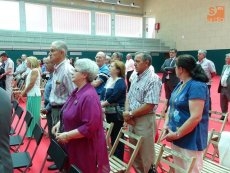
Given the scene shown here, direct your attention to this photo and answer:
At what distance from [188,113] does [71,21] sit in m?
17.5

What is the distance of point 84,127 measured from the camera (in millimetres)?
2131

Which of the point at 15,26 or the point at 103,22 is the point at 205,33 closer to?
the point at 103,22

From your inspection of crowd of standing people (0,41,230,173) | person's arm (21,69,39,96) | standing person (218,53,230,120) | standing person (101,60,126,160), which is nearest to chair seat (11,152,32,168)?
crowd of standing people (0,41,230,173)

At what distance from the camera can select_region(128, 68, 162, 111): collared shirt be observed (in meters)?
2.84

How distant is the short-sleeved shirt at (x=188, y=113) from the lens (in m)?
2.27

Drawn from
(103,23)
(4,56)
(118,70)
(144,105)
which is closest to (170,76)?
(118,70)

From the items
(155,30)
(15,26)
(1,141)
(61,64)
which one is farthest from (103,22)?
(1,141)

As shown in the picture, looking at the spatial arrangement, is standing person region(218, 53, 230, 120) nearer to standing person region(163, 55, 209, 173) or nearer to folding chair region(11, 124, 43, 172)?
standing person region(163, 55, 209, 173)

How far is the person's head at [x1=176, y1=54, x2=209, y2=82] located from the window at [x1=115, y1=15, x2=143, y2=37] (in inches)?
739

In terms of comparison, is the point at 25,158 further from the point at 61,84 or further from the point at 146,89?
the point at 146,89

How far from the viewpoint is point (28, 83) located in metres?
4.67

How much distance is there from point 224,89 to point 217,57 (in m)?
12.2

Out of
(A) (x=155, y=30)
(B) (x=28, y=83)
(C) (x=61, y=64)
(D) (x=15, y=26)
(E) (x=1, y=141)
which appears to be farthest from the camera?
(A) (x=155, y=30)

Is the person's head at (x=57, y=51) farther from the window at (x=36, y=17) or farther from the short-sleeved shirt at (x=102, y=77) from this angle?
the window at (x=36, y=17)
